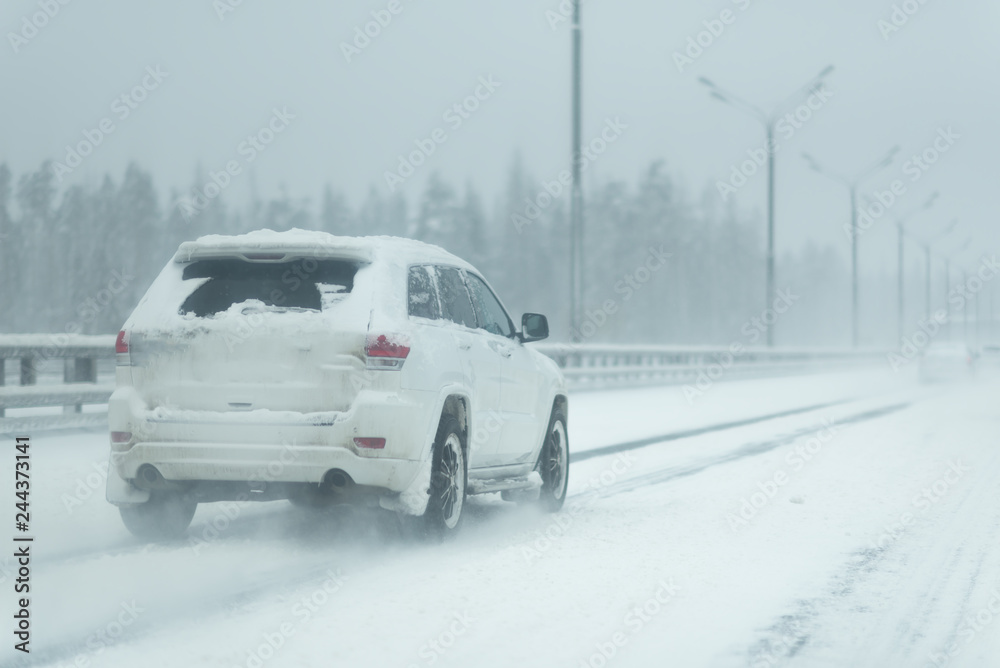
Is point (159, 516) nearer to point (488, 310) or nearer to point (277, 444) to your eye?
point (277, 444)

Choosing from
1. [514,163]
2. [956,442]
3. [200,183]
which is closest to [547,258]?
[514,163]

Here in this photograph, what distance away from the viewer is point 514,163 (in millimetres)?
109438

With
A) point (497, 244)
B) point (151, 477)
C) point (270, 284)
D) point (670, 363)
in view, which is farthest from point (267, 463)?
point (497, 244)

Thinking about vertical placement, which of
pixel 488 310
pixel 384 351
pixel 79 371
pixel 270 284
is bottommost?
pixel 79 371

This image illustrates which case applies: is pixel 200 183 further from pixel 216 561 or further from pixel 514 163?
pixel 216 561

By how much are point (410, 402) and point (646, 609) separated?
184cm

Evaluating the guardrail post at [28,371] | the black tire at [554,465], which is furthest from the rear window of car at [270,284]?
the guardrail post at [28,371]

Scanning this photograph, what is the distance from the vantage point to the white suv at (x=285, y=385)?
6777mm

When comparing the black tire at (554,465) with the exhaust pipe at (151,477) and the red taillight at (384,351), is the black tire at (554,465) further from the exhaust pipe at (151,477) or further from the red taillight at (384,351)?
the exhaust pipe at (151,477)

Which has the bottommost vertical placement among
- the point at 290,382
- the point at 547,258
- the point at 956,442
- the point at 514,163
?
the point at 956,442

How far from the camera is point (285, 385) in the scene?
6801 millimetres

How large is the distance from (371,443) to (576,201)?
20.4 metres

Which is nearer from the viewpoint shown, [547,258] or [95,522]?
[95,522]

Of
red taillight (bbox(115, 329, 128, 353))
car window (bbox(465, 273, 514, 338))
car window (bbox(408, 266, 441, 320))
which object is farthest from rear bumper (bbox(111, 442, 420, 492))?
car window (bbox(465, 273, 514, 338))
